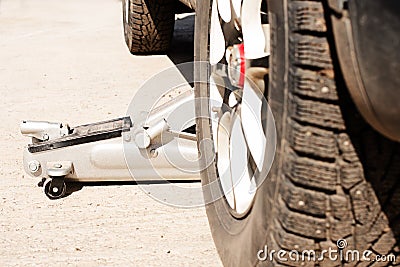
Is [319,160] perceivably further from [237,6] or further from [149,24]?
[149,24]

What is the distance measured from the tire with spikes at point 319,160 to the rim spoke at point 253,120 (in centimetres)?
27

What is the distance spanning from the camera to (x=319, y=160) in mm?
1354

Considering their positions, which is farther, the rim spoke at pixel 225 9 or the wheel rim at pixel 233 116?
the rim spoke at pixel 225 9

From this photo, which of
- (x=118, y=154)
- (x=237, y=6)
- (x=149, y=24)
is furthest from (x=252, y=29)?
(x=149, y=24)

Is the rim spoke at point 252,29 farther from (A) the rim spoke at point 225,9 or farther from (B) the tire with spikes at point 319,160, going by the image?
(B) the tire with spikes at point 319,160

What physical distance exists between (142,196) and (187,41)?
2897mm

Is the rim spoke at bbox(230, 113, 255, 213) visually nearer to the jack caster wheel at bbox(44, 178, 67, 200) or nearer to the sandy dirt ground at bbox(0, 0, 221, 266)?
the sandy dirt ground at bbox(0, 0, 221, 266)

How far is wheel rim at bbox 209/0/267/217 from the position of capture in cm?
182

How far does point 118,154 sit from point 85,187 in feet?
0.77

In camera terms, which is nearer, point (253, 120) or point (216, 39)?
point (253, 120)

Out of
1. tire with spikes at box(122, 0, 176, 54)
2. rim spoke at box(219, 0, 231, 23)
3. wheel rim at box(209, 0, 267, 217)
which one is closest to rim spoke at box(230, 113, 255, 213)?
wheel rim at box(209, 0, 267, 217)

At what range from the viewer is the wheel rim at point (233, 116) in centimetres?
182

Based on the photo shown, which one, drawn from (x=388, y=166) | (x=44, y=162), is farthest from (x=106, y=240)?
(x=388, y=166)

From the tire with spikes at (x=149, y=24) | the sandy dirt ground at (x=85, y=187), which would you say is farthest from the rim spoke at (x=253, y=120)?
the tire with spikes at (x=149, y=24)
